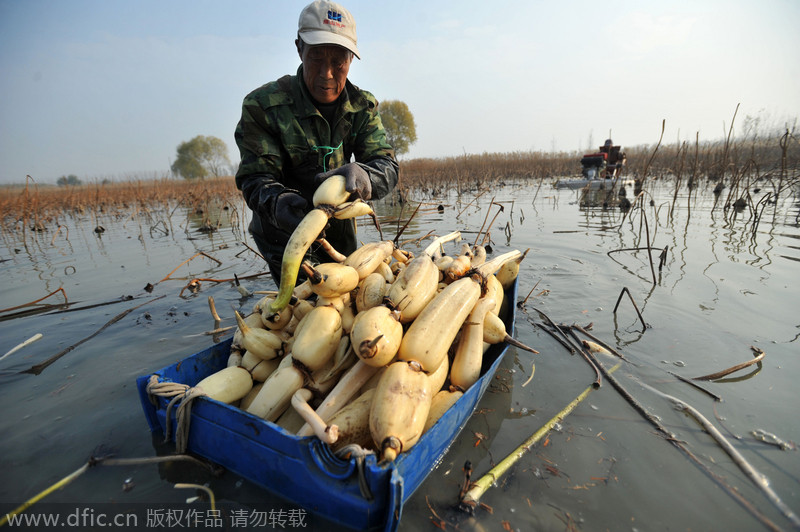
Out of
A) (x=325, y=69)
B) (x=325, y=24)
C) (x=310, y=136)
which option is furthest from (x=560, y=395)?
(x=325, y=24)

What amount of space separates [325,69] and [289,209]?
4.77ft

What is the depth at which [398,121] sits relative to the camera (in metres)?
55.9

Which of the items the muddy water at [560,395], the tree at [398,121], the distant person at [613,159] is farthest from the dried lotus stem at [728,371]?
the tree at [398,121]

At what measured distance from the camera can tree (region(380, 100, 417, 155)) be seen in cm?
5472

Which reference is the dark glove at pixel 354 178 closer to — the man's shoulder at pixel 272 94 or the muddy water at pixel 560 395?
the man's shoulder at pixel 272 94

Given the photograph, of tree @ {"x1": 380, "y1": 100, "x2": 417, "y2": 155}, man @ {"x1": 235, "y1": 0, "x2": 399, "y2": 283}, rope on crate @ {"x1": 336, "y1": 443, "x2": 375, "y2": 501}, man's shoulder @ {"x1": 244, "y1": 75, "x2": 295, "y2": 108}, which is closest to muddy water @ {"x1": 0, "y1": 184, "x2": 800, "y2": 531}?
rope on crate @ {"x1": 336, "y1": 443, "x2": 375, "y2": 501}

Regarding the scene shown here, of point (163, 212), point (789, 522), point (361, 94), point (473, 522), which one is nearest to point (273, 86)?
point (361, 94)

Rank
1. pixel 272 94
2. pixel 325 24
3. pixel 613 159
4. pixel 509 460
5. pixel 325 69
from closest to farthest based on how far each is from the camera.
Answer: pixel 509 460, pixel 325 24, pixel 325 69, pixel 272 94, pixel 613 159

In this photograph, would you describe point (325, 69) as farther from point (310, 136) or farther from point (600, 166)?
point (600, 166)

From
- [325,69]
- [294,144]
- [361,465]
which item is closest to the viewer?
[361,465]

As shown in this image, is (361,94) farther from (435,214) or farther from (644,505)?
(435,214)

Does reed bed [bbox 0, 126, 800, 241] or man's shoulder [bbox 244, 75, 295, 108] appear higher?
man's shoulder [bbox 244, 75, 295, 108]

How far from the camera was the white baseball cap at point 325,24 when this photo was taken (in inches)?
115

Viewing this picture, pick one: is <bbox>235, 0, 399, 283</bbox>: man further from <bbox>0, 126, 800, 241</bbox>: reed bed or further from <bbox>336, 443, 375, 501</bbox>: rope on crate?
<bbox>0, 126, 800, 241</bbox>: reed bed
